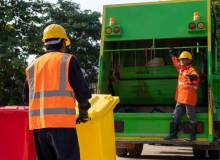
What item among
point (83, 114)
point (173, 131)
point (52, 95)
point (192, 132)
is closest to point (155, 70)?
point (173, 131)

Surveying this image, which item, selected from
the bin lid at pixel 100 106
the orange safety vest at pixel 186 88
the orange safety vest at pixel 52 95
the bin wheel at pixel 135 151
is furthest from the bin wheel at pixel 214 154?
the orange safety vest at pixel 52 95

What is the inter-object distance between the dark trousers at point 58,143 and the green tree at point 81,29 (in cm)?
1521

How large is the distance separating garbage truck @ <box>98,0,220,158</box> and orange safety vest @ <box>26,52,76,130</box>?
3.32m

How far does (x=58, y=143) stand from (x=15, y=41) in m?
9.36

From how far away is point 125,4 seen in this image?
6.87 meters

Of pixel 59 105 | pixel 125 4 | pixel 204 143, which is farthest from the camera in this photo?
pixel 125 4

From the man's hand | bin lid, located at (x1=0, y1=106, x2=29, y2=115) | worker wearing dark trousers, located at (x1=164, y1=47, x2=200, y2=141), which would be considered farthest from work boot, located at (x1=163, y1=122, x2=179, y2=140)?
the man's hand

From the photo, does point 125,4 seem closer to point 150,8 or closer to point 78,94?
point 150,8

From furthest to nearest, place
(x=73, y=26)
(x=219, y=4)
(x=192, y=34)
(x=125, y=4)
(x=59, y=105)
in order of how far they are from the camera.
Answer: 1. (x=73, y=26)
2. (x=219, y=4)
3. (x=125, y=4)
4. (x=192, y=34)
5. (x=59, y=105)

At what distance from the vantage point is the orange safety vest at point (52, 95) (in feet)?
9.53

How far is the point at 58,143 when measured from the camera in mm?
2857

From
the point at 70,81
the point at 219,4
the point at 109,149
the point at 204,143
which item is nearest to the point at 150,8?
the point at 204,143

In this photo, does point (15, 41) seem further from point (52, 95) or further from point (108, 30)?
point (52, 95)

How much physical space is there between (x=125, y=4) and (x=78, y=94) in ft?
13.6
